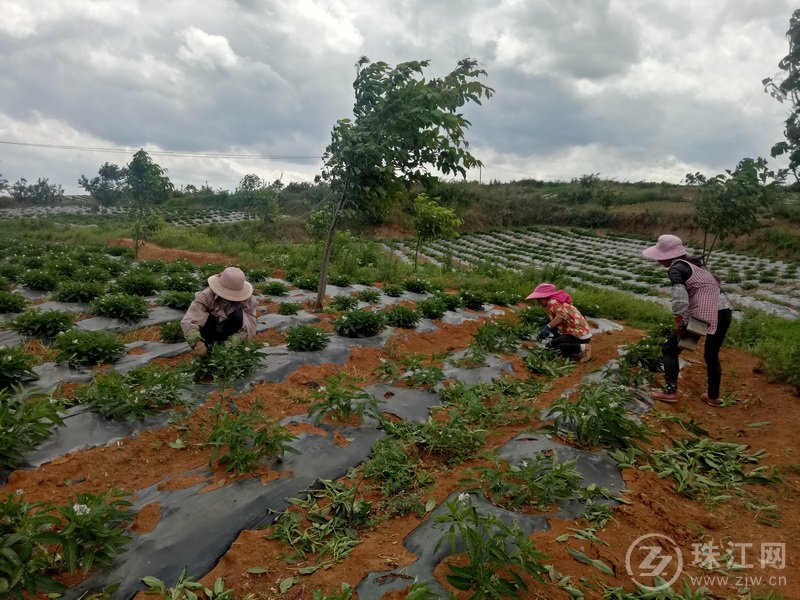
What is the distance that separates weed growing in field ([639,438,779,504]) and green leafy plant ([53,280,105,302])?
304 inches

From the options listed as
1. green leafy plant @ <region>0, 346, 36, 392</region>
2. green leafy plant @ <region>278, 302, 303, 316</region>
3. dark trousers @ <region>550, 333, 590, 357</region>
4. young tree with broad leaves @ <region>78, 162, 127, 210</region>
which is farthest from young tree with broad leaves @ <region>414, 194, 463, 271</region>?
young tree with broad leaves @ <region>78, 162, 127, 210</region>

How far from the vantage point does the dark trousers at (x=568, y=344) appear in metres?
5.33

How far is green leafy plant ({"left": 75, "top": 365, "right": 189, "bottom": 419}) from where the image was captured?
323cm

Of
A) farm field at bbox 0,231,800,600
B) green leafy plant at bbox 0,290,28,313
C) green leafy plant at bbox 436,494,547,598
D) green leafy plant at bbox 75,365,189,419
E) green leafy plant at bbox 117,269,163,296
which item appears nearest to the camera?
green leafy plant at bbox 436,494,547,598

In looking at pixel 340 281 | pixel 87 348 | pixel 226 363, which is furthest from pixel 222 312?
pixel 340 281

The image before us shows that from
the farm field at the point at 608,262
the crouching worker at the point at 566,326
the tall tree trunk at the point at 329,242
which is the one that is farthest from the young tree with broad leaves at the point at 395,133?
the farm field at the point at 608,262

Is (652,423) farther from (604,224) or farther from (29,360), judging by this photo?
(604,224)

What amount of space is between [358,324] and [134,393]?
2.76 meters

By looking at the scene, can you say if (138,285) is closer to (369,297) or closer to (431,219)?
(369,297)

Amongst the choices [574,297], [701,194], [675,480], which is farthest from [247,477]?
[701,194]

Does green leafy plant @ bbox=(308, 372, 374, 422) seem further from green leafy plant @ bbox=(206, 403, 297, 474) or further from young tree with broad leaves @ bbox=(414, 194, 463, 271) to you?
young tree with broad leaves @ bbox=(414, 194, 463, 271)

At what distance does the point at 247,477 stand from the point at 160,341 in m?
3.43

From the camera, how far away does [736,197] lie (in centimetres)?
1015

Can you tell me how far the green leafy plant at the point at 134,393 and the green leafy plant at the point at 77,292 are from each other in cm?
420
